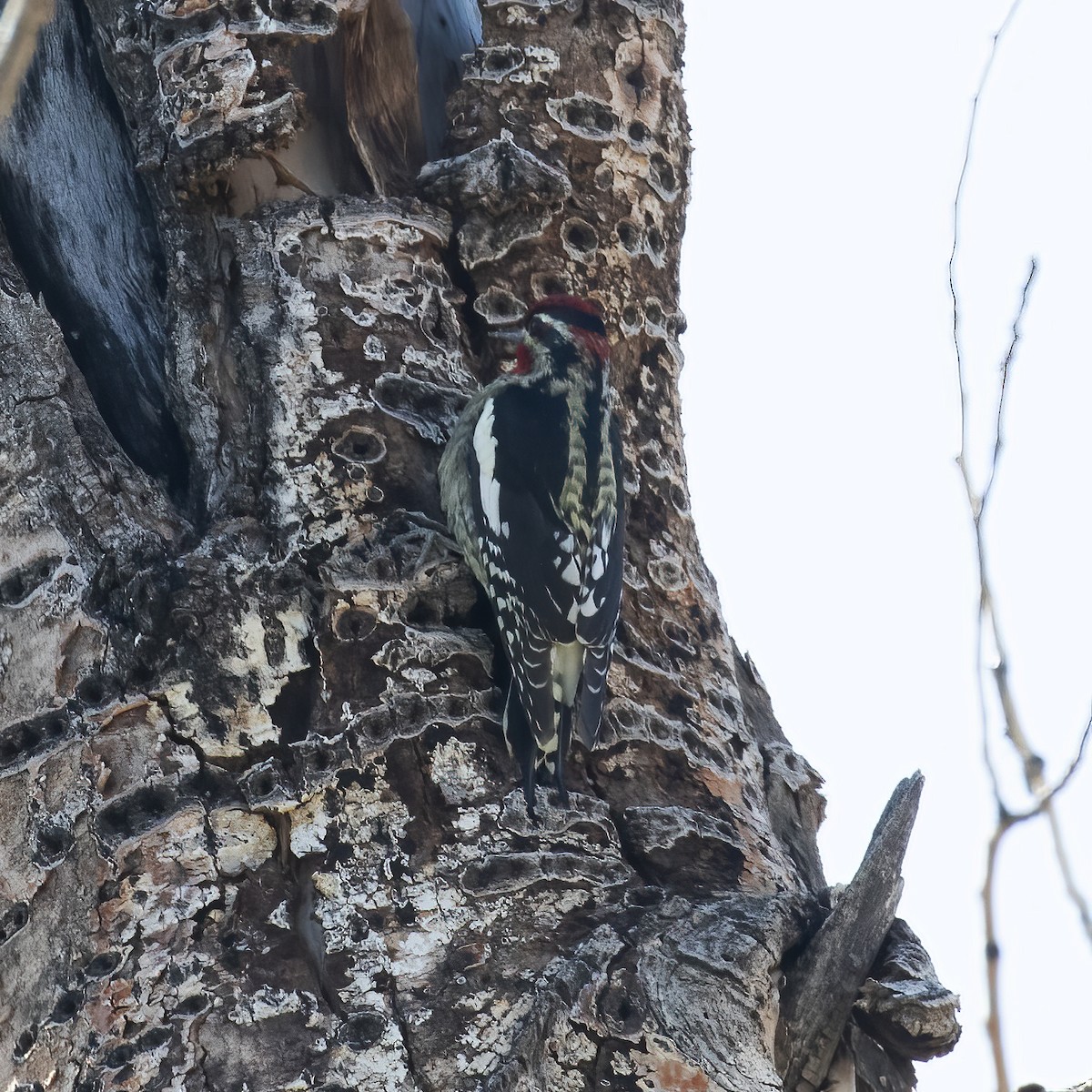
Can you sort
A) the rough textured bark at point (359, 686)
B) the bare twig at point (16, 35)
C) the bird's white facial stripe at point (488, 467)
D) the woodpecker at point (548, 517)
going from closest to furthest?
the bare twig at point (16, 35), the rough textured bark at point (359, 686), the woodpecker at point (548, 517), the bird's white facial stripe at point (488, 467)

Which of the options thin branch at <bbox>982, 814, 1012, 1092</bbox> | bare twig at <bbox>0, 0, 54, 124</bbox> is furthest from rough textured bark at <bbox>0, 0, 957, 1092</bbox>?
bare twig at <bbox>0, 0, 54, 124</bbox>

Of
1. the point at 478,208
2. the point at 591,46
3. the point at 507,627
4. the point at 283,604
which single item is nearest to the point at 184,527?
the point at 283,604

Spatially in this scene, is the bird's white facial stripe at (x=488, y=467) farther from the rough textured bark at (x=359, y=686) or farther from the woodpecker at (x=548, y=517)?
the rough textured bark at (x=359, y=686)

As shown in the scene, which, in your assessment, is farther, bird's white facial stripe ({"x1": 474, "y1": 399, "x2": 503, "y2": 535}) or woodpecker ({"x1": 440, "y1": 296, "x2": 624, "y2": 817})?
bird's white facial stripe ({"x1": 474, "y1": 399, "x2": 503, "y2": 535})

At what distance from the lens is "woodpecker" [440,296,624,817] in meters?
2.37

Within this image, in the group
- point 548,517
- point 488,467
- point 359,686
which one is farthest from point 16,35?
point 548,517

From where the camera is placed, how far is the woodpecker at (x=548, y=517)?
2.37 metres

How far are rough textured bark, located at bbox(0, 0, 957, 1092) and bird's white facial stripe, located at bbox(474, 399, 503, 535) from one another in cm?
12

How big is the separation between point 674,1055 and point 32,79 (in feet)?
7.28

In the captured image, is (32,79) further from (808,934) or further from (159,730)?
(808,934)

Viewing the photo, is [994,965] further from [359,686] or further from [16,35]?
Answer: [359,686]

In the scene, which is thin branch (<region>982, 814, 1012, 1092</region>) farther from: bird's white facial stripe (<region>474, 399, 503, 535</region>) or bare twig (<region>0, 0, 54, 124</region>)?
bird's white facial stripe (<region>474, 399, 503, 535</region>)

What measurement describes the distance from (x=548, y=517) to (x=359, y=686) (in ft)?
2.87

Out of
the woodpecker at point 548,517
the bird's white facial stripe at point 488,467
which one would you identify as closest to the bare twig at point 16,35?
the woodpecker at point 548,517
